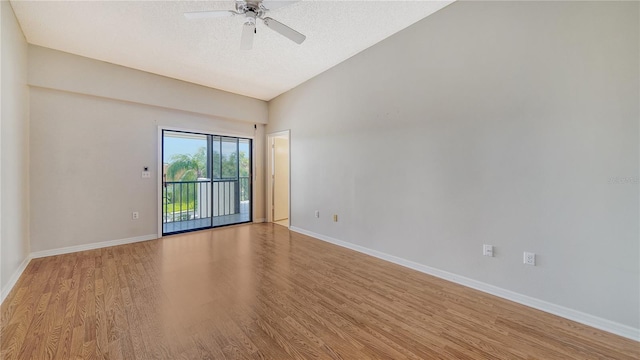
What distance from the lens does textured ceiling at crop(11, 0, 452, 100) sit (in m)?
2.51

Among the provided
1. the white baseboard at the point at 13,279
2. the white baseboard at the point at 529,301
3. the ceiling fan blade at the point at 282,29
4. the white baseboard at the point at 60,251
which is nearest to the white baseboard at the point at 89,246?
the white baseboard at the point at 60,251

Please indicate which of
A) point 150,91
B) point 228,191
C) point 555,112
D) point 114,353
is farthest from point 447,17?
point 228,191

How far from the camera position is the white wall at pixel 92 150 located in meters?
3.29

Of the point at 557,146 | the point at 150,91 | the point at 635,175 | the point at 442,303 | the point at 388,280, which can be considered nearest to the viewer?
the point at 635,175

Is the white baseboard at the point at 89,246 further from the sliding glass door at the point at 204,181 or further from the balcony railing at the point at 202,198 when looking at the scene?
the balcony railing at the point at 202,198

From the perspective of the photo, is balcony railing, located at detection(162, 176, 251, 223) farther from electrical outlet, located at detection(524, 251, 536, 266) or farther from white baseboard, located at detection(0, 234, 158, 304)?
electrical outlet, located at detection(524, 251, 536, 266)

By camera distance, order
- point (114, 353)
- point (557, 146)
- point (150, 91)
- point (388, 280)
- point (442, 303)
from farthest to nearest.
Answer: point (150, 91)
point (388, 280)
point (442, 303)
point (557, 146)
point (114, 353)

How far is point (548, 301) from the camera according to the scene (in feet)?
6.86

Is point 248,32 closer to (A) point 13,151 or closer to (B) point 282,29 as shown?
(B) point 282,29

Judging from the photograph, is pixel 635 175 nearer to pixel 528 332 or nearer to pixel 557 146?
pixel 557 146

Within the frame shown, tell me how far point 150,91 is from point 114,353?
3951mm

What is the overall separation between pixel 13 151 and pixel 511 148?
532cm

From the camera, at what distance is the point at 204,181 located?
4.98 metres

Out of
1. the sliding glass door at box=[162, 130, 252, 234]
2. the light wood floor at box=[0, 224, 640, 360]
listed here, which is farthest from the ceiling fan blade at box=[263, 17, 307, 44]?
the sliding glass door at box=[162, 130, 252, 234]
